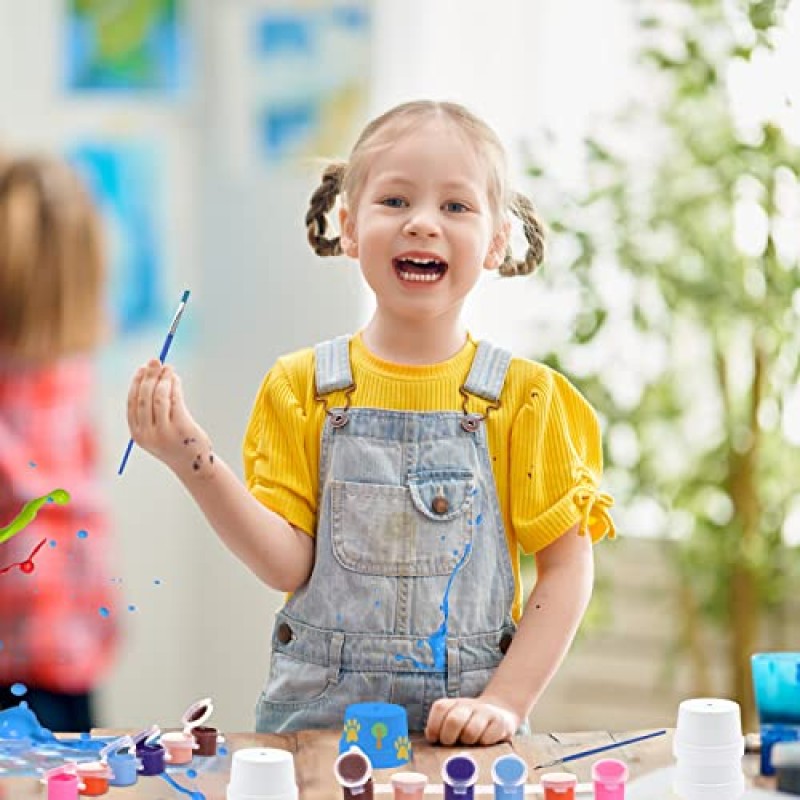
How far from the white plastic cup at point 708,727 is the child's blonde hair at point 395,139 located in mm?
436

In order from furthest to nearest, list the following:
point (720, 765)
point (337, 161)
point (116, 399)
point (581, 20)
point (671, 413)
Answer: point (116, 399) < point (581, 20) < point (671, 413) < point (337, 161) < point (720, 765)

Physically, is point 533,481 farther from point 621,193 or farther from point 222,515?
point 621,193

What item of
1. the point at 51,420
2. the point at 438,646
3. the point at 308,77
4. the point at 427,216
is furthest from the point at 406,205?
the point at 308,77

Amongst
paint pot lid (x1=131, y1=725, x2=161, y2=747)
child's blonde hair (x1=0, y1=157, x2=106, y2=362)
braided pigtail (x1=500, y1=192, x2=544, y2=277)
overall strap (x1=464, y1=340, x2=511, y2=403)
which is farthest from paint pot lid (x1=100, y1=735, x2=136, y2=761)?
child's blonde hair (x1=0, y1=157, x2=106, y2=362)

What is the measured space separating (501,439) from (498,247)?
170 mm

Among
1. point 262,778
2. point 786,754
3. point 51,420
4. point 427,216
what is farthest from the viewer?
point 51,420

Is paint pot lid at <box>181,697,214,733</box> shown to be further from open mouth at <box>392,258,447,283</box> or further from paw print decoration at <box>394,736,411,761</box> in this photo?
open mouth at <box>392,258,447,283</box>

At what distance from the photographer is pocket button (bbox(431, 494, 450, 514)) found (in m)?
1.34

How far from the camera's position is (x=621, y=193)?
247 centimetres

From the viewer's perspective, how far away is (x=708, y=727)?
46.3 inches

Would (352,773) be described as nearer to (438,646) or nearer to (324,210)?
(438,646)

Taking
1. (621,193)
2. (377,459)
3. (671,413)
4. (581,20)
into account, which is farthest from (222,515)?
(581,20)

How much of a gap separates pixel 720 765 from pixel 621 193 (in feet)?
4.71

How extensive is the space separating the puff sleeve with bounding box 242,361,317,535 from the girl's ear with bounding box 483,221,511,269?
0.68ft
